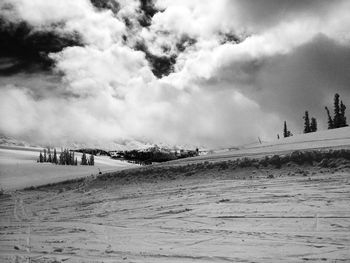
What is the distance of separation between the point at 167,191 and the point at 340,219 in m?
10.3

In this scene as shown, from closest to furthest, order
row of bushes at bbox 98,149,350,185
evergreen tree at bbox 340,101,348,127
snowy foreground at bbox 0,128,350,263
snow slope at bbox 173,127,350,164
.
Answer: snowy foreground at bbox 0,128,350,263
row of bushes at bbox 98,149,350,185
snow slope at bbox 173,127,350,164
evergreen tree at bbox 340,101,348,127

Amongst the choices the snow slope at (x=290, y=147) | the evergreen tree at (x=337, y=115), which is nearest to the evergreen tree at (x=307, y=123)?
the evergreen tree at (x=337, y=115)

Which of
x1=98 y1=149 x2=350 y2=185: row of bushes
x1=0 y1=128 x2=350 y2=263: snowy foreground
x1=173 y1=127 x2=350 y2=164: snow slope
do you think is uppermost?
x1=173 y1=127 x2=350 y2=164: snow slope

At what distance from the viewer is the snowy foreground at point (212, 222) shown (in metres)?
A: 8.00

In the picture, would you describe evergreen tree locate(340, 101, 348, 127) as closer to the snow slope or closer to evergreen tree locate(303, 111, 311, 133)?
evergreen tree locate(303, 111, 311, 133)

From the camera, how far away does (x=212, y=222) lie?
10.9 meters

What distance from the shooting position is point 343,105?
7069 centimetres

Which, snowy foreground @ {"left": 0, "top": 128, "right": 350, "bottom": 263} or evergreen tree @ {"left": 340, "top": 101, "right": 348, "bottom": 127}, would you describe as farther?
evergreen tree @ {"left": 340, "top": 101, "right": 348, "bottom": 127}

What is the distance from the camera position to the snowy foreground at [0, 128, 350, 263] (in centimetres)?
800

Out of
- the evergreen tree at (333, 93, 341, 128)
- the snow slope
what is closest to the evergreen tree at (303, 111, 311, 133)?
the evergreen tree at (333, 93, 341, 128)

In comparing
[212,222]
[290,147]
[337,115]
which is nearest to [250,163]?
[290,147]

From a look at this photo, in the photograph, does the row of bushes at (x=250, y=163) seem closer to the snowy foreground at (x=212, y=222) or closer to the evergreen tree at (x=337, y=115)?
the snowy foreground at (x=212, y=222)

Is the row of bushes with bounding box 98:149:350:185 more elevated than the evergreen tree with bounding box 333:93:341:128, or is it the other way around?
the evergreen tree with bounding box 333:93:341:128

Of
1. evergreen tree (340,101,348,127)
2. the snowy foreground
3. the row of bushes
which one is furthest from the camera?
evergreen tree (340,101,348,127)
